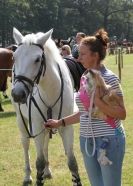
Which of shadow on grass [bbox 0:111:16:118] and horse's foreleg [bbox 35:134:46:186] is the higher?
horse's foreleg [bbox 35:134:46:186]

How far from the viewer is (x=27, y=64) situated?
4.76 meters

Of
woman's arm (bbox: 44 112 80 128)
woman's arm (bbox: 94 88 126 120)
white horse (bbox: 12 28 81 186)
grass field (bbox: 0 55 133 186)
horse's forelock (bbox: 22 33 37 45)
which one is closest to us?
woman's arm (bbox: 94 88 126 120)

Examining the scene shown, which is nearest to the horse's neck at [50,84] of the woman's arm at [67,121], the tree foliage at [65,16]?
the woman's arm at [67,121]

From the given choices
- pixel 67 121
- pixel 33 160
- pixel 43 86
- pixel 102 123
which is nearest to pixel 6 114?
pixel 33 160

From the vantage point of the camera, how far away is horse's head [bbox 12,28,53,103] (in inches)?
185

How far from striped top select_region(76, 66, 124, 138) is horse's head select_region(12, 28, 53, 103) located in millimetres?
978

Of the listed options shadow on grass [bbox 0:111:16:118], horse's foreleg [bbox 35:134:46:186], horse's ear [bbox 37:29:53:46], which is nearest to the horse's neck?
horse's ear [bbox 37:29:53:46]

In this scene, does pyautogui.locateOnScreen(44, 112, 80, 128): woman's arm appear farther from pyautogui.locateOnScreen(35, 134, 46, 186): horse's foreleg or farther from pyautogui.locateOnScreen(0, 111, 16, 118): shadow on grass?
pyautogui.locateOnScreen(0, 111, 16, 118): shadow on grass

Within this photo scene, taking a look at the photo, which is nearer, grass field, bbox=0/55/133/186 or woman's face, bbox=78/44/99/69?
woman's face, bbox=78/44/99/69

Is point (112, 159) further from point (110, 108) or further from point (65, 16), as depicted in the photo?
point (65, 16)

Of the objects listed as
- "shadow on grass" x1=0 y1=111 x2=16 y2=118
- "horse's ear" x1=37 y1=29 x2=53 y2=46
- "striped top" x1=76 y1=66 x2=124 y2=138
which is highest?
"horse's ear" x1=37 y1=29 x2=53 y2=46

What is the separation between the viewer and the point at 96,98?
→ 11.8 feet

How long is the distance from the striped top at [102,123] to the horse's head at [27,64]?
978mm

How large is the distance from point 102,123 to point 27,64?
1322mm
